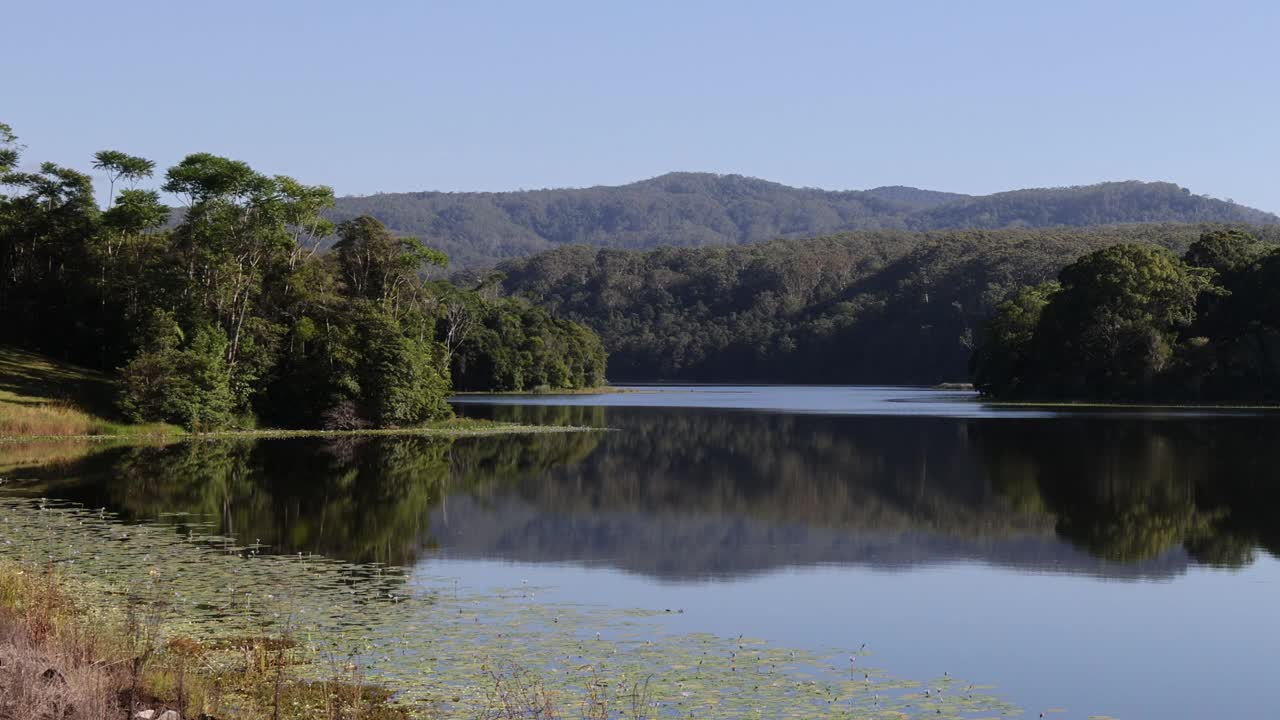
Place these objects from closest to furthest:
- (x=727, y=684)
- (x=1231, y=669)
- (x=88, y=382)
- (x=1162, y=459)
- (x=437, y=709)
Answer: (x=437, y=709) → (x=727, y=684) → (x=1231, y=669) → (x=1162, y=459) → (x=88, y=382)

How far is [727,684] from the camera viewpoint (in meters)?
14.0

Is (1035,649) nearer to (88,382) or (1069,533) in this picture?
(1069,533)

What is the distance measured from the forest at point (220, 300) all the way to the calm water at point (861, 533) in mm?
6814

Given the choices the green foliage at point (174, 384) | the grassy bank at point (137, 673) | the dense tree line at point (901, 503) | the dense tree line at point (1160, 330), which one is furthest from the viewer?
the dense tree line at point (1160, 330)

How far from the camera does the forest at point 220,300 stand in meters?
57.6

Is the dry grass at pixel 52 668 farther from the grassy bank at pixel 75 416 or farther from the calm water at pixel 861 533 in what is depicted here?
the grassy bank at pixel 75 416

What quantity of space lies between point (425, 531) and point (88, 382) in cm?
3905

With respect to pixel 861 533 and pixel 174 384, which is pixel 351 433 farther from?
pixel 861 533

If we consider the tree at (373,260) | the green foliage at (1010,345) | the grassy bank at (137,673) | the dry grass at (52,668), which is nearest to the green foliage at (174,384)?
the tree at (373,260)

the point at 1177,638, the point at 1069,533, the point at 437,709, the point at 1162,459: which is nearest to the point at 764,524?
the point at 1069,533

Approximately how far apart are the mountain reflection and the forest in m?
5.28

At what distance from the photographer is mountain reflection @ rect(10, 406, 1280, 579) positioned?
81.7 feet

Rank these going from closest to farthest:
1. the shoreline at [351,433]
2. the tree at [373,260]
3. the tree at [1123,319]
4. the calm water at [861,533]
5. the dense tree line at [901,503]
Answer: the calm water at [861,533] → the dense tree line at [901,503] → the shoreline at [351,433] → the tree at [373,260] → the tree at [1123,319]

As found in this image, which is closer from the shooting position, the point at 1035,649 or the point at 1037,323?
the point at 1035,649
